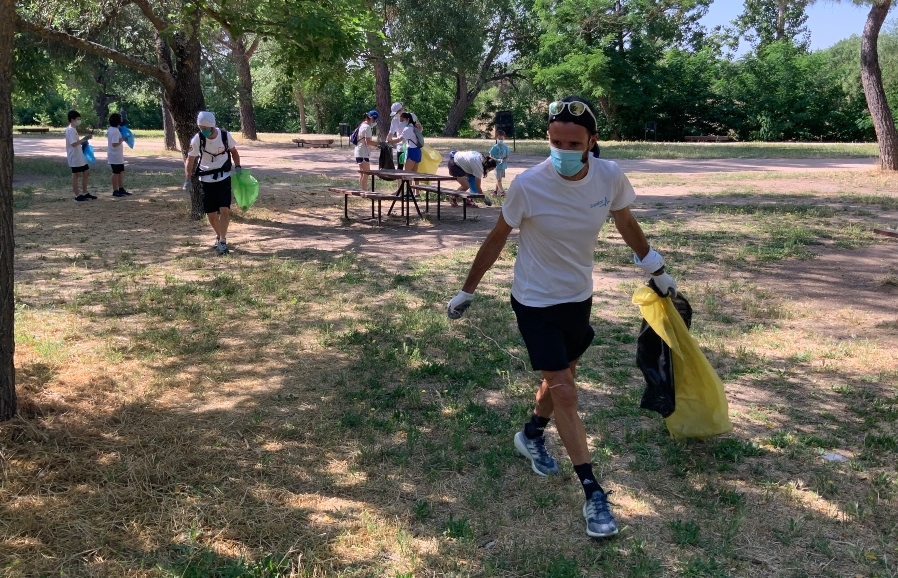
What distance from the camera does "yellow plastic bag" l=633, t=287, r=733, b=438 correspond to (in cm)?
393

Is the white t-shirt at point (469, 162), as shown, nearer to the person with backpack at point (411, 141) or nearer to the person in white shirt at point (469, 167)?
the person in white shirt at point (469, 167)

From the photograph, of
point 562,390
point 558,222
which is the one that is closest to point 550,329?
point 562,390

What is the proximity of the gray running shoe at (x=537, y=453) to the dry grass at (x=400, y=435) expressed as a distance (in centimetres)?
7

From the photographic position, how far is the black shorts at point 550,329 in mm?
3400

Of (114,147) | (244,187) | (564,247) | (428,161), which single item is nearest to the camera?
(564,247)

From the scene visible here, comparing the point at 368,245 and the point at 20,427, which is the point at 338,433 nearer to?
the point at 20,427

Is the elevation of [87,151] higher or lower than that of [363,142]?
lower

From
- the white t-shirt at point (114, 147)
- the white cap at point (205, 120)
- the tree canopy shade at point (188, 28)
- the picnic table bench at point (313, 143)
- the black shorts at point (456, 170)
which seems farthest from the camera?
the picnic table bench at point (313, 143)

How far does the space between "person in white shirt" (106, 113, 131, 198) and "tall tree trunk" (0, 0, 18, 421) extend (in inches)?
415

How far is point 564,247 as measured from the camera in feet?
11.1

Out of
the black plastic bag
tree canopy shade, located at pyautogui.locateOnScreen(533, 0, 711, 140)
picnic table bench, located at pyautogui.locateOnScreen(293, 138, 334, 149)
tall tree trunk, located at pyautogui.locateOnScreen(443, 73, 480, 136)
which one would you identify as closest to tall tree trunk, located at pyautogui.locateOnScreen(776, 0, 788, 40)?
tree canopy shade, located at pyautogui.locateOnScreen(533, 0, 711, 140)

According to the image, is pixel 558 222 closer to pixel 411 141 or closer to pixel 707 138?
pixel 411 141

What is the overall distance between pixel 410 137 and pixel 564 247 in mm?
10551

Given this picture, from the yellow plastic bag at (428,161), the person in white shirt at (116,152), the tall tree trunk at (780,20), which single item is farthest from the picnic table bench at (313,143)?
the tall tree trunk at (780,20)
